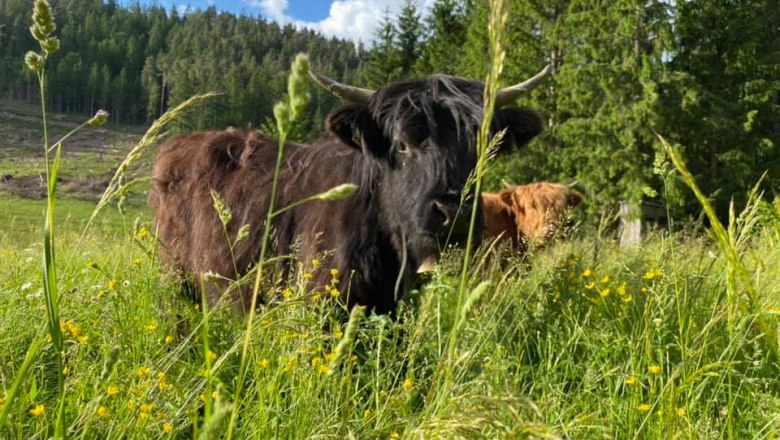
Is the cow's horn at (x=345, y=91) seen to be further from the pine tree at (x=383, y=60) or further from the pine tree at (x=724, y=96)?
the pine tree at (x=383, y=60)

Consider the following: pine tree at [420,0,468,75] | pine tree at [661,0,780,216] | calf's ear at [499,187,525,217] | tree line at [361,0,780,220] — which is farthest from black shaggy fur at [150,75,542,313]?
pine tree at [420,0,468,75]

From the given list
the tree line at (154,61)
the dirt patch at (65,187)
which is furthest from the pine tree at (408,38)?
the tree line at (154,61)

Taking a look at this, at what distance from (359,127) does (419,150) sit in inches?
18.7

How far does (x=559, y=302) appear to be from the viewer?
325 cm

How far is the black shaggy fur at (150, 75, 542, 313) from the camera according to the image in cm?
320

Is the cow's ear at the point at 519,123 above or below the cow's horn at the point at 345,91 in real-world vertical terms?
below

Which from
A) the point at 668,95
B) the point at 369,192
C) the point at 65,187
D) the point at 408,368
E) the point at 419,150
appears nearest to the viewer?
the point at 408,368

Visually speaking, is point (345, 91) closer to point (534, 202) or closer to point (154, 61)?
point (534, 202)

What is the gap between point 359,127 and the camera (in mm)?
3576

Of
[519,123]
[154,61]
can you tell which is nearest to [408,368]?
[519,123]

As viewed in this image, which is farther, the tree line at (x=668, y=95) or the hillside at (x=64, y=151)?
the hillside at (x=64, y=151)

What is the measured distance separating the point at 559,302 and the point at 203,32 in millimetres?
151655

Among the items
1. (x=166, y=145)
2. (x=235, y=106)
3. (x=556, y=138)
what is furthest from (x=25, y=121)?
(x=166, y=145)

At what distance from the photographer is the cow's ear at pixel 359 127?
11.7 feet
